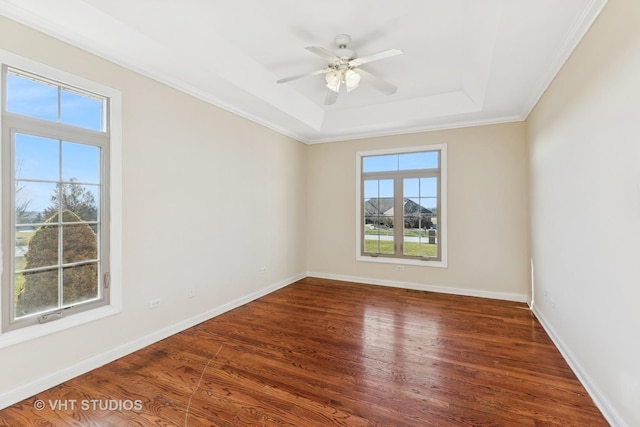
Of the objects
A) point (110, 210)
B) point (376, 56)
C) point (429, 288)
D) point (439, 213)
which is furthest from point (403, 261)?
point (110, 210)

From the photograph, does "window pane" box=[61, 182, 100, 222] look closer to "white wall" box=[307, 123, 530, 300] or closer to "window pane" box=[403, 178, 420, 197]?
"white wall" box=[307, 123, 530, 300]

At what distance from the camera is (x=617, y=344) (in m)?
1.81

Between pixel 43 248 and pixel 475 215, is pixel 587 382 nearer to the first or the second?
pixel 475 215

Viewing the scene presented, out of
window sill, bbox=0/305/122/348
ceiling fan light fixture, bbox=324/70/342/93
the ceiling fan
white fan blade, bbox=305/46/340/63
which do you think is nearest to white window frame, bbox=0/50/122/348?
window sill, bbox=0/305/122/348

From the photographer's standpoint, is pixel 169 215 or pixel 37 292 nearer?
pixel 37 292

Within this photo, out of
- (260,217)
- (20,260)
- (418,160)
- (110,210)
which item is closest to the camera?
(20,260)

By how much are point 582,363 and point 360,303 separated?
Result: 7.94ft

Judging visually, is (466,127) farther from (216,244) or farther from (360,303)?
(216,244)

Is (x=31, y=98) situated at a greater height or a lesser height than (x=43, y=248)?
greater

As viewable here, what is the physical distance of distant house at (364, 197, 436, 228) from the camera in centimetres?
496

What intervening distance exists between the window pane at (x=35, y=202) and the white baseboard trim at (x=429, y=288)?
4.18 metres

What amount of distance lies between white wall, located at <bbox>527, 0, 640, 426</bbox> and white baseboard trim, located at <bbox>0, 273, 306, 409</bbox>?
3.60 metres

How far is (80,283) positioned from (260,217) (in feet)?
7.78

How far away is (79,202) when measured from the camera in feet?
8.22
